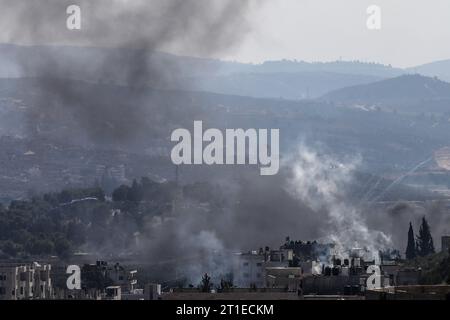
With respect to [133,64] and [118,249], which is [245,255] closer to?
[118,249]

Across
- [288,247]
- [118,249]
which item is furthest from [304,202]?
[288,247]

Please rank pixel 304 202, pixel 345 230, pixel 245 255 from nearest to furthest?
1. pixel 245 255
2. pixel 345 230
3. pixel 304 202

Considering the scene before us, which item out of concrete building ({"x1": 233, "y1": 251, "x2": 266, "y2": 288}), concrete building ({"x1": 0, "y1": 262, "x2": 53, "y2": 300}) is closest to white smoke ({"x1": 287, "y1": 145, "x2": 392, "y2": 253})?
concrete building ({"x1": 233, "y1": 251, "x2": 266, "y2": 288})
